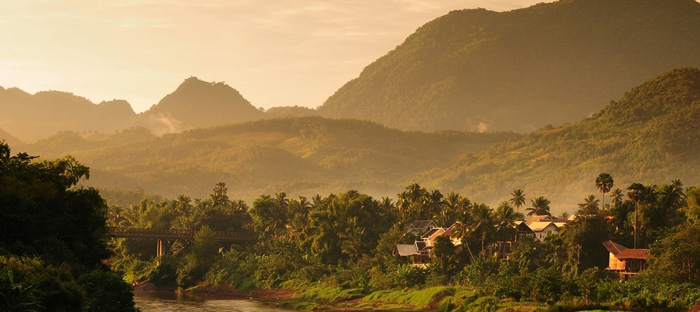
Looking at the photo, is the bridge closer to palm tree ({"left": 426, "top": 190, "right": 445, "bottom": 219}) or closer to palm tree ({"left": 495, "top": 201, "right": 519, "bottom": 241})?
palm tree ({"left": 426, "top": 190, "right": 445, "bottom": 219})

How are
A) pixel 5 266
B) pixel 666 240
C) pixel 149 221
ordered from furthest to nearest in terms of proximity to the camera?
pixel 149 221 → pixel 666 240 → pixel 5 266

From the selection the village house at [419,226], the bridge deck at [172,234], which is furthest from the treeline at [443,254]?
the bridge deck at [172,234]

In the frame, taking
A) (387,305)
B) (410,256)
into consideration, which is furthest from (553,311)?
(410,256)

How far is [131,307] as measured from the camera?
83.8 meters

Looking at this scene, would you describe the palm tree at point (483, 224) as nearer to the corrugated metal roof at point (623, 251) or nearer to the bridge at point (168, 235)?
the corrugated metal roof at point (623, 251)

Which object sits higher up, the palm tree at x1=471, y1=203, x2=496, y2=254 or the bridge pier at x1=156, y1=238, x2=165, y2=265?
the palm tree at x1=471, y1=203, x2=496, y2=254

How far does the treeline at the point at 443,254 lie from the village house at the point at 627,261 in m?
1.69

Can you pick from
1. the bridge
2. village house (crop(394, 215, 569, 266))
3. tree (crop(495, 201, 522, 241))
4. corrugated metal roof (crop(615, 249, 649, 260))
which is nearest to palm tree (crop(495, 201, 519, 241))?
tree (crop(495, 201, 522, 241))

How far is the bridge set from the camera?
177 m

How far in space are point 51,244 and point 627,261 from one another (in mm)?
70532

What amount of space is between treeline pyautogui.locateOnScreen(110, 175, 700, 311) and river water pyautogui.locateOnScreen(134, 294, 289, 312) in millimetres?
7767

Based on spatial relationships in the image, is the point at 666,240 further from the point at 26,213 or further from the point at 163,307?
the point at 26,213

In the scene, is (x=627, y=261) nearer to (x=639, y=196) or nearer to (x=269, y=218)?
(x=639, y=196)

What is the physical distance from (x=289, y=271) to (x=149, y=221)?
5010cm
